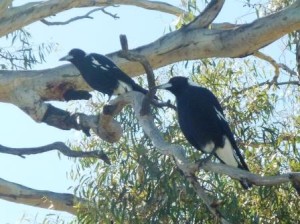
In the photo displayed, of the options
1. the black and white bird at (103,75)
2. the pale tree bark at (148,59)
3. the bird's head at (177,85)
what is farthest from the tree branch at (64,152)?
the bird's head at (177,85)

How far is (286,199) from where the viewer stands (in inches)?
197

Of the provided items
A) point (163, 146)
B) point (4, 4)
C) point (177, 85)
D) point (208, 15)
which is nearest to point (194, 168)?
point (163, 146)

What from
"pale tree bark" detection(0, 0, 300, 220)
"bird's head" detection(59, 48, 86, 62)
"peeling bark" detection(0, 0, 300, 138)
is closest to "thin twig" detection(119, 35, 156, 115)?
"pale tree bark" detection(0, 0, 300, 220)

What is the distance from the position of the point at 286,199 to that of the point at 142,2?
216 centimetres

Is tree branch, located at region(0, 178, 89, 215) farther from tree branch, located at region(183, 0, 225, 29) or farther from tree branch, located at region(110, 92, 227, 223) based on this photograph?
tree branch, located at region(110, 92, 227, 223)

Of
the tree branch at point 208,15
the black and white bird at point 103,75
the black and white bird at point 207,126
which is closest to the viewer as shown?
the black and white bird at point 207,126

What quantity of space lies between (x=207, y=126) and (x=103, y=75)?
0.96 meters

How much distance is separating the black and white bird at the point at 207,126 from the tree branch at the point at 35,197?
134cm

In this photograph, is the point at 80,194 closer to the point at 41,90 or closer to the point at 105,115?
the point at 41,90

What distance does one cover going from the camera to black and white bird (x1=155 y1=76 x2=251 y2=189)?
160 inches

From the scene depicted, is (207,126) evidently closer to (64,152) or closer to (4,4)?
(64,152)

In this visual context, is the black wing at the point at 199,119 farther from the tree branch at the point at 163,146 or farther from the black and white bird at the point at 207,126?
the tree branch at the point at 163,146

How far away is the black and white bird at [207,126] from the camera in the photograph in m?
4.07

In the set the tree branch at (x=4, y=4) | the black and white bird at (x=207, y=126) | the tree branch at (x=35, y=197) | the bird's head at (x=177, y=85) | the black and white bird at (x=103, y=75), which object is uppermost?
the tree branch at (x=4, y=4)
